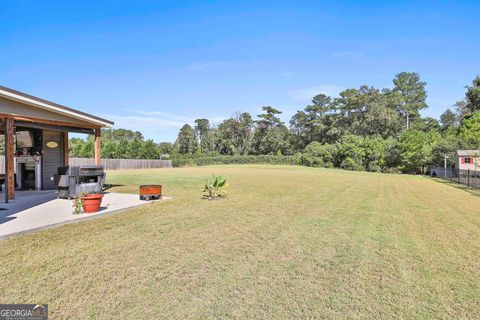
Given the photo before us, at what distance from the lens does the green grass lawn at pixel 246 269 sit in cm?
259

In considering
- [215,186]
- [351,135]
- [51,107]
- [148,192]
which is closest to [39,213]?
[148,192]

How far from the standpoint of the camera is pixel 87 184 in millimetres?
8406

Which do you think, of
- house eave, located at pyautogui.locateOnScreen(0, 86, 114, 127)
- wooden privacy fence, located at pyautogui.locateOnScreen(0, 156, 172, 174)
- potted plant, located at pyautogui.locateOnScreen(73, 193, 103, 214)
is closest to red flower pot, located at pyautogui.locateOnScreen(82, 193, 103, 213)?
potted plant, located at pyautogui.locateOnScreen(73, 193, 103, 214)

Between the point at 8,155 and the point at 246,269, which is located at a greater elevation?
the point at 8,155

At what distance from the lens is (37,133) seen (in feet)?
35.2

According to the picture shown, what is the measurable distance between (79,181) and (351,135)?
42.5 meters

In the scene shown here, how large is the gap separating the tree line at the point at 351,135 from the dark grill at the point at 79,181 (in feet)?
116

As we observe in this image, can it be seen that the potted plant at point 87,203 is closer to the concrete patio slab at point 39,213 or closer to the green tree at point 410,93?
the concrete patio slab at point 39,213

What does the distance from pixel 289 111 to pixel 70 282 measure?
→ 2588 inches

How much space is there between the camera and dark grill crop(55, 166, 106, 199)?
8.21 metres

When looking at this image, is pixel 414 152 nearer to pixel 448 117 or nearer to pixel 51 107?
pixel 51 107

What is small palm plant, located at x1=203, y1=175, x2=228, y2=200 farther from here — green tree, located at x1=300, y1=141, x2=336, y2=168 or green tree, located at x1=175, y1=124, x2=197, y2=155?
green tree, located at x1=175, y1=124, x2=197, y2=155

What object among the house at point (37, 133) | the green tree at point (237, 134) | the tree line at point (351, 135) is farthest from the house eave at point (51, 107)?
the green tree at point (237, 134)

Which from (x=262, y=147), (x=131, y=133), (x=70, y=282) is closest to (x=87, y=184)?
(x=70, y=282)
